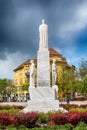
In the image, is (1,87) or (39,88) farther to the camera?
(1,87)

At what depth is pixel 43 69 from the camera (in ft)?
82.5

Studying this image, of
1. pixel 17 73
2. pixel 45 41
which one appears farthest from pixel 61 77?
pixel 45 41

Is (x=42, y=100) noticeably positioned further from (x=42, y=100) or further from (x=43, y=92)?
(x=43, y=92)

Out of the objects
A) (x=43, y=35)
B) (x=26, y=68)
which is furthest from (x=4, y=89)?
(x=43, y=35)

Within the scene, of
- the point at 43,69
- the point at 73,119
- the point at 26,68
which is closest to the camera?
the point at 73,119

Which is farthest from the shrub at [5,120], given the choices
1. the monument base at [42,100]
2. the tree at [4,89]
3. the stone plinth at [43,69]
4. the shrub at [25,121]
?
the tree at [4,89]

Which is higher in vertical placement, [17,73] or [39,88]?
[17,73]

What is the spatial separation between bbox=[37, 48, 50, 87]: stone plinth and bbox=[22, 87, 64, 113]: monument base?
0.53m

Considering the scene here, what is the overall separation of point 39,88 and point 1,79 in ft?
233

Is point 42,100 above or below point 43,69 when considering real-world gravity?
below

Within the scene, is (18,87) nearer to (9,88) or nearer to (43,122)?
(9,88)

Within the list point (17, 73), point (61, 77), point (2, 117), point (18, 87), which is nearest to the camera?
point (2, 117)

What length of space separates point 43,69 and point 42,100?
230 cm

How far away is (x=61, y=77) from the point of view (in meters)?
77.6
